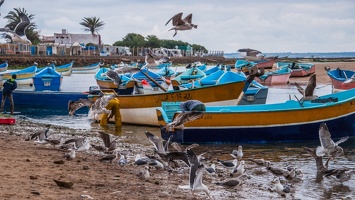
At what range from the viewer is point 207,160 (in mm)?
14516

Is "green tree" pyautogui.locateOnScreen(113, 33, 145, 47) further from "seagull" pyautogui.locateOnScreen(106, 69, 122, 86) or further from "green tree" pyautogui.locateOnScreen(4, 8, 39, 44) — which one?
"seagull" pyautogui.locateOnScreen(106, 69, 122, 86)

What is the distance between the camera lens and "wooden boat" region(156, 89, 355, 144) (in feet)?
58.1

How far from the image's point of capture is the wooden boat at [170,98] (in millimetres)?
21812

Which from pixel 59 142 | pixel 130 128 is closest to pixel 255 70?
pixel 130 128

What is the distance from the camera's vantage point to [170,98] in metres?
22.2

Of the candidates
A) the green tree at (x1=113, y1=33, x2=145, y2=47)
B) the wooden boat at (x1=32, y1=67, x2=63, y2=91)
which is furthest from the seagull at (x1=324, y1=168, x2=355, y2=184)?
the green tree at (x1=113, y1=33, x2=145, y2=47)

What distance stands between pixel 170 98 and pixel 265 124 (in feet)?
16.9

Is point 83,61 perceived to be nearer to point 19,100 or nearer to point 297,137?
point 19,100

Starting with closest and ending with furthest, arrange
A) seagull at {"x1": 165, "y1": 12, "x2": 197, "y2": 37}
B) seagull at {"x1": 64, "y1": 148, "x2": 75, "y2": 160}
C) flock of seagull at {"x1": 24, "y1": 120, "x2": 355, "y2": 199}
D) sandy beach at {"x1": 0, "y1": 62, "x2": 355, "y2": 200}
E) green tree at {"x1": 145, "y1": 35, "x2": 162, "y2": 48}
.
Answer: sandy beach at {"x1": 0, "y1": 62, "x2": 355, "y2": 200}
flock of seagull at {"x1": 24, "y1": 120, "x2": 355, "y2": 199}
seagull at {"x1": 64, "y1": 148, "x2": 75, "y2": 160}
seagull at {"x1": 165, "y1": 12, "x2": 197, "y2": 37}
green tree at {"x1": 145, "y1": 35, "x2": 162, "y2": 48}

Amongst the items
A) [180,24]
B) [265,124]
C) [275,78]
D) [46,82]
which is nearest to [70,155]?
[265,124]

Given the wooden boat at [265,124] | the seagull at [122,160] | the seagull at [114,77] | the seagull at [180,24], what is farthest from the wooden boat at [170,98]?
the seagull at [122,160]

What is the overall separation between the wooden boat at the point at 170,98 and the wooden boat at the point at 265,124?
325cm

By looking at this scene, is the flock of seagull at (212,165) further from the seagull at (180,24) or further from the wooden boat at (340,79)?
the wooden boat at (340,79)

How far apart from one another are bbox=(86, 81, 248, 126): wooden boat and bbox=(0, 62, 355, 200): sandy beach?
804cm
